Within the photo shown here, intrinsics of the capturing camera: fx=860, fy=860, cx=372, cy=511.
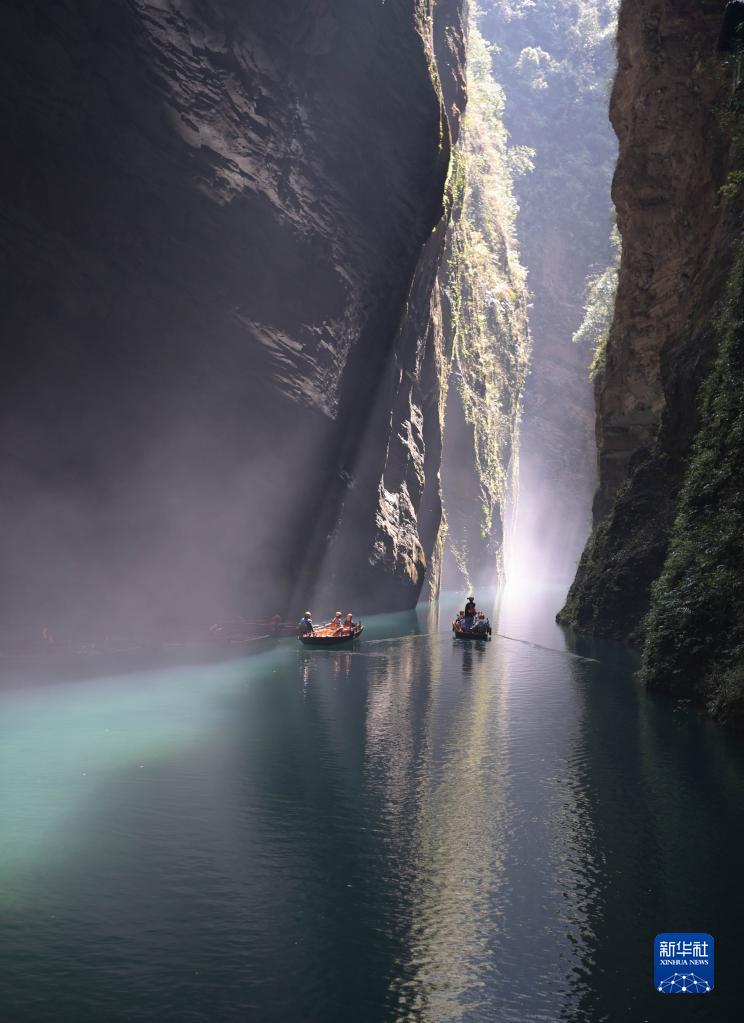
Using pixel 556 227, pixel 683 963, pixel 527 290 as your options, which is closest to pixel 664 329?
pixel 683 963

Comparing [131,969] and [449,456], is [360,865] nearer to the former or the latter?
[131,969]

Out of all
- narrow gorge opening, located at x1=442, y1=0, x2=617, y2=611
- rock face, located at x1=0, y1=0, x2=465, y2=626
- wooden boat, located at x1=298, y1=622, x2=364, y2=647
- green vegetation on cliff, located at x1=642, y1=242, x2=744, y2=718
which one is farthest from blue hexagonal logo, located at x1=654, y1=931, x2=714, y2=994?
narrow gorge opening, located at x1=442, y1=0, x2=617, y2=611

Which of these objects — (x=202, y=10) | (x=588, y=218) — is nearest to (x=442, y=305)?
(x=202, y=10)

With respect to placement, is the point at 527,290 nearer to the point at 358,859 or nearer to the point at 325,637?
the point at 325,637

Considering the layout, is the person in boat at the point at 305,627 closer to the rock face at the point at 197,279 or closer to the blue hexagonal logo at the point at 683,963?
the rock face at the point at 197,279

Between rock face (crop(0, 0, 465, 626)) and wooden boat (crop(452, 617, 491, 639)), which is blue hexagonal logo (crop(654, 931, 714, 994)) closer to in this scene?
rock face (crop(0, 0, 465, 626))

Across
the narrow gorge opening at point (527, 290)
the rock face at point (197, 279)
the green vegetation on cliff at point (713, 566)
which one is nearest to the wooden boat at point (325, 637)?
the rock face at point (197, 279)

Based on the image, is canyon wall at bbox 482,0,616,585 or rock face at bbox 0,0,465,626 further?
canyon wall at bbox 482,0,616,585
